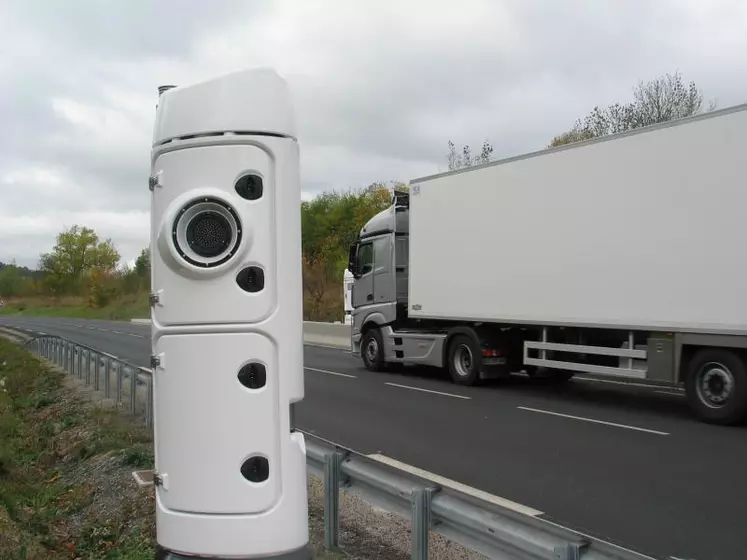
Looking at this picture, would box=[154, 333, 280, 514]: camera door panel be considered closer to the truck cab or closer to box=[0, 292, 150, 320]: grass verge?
the truck cab

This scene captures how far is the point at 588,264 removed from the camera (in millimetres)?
11883

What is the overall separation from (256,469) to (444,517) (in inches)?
46.4

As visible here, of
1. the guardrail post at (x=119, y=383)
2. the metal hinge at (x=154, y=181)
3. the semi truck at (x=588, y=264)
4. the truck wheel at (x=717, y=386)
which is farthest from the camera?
the guardrail post at (x=119, y=383)

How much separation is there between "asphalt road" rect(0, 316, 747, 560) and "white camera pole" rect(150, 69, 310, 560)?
317 cm

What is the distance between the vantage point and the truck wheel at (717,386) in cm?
986

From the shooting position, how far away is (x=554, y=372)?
15.5 meters

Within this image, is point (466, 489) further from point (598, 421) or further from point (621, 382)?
point (621, 382)

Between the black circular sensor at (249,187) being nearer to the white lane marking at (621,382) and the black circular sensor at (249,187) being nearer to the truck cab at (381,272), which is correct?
the white lane marking at (621,382)

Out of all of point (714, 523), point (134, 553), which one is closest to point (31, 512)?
point (134, 553)

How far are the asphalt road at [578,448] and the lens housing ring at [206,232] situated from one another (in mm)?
3695

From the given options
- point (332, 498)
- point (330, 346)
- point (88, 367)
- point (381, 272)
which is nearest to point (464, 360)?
point (381, 272)

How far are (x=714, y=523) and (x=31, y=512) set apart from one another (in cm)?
573

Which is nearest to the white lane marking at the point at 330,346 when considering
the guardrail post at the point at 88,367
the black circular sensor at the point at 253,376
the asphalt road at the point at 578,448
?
the asphalt road at the point at 578,448

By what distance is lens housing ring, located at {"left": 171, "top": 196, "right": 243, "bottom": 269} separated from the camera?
3361 millimetres
